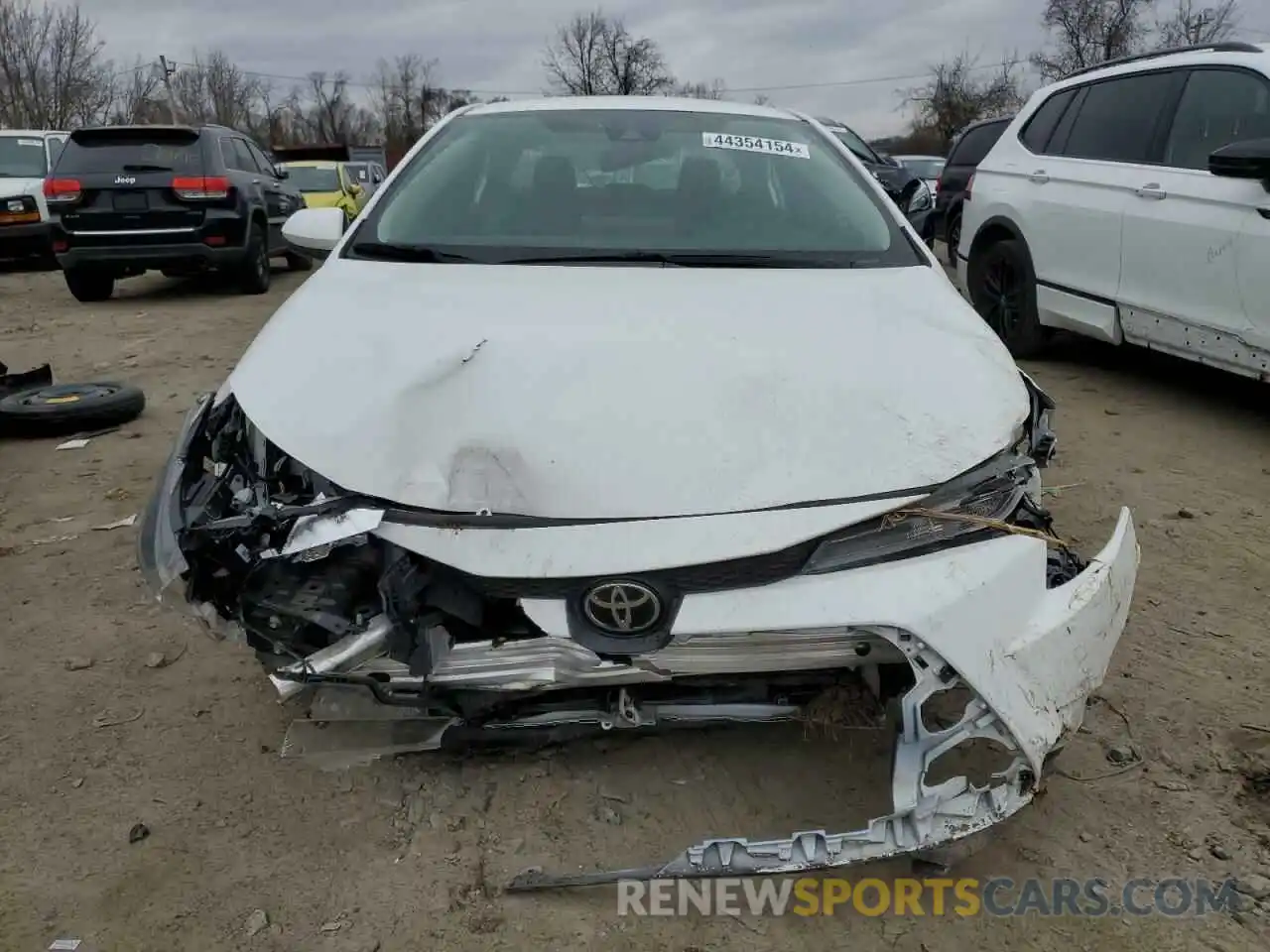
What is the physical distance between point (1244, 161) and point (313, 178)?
11.8 meters

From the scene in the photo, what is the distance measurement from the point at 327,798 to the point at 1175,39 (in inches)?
1617

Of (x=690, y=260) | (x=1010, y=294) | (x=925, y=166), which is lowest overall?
(x=1010, y=294)

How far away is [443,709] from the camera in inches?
80.7

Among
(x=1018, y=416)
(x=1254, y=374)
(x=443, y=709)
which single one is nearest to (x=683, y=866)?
(x=443, y=709)

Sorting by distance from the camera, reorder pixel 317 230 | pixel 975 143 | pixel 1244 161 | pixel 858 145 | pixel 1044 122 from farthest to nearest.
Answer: pixel 858 145 → pixel 975 143 → pixel 1044 122 → pixel 1244 161 → pixel 317 230

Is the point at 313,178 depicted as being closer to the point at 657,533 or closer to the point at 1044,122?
the point at 1044,122

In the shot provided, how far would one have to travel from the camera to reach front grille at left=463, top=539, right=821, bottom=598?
175 cm

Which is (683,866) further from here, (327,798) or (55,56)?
(55,56)

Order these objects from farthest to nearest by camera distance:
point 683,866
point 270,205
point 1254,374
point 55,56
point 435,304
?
1. point 55,56
2. point 270,205
3. point 1254,374
4. point 435,304
5. point 683,866

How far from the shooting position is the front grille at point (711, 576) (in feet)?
5.74

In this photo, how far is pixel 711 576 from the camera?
1759 millimetres

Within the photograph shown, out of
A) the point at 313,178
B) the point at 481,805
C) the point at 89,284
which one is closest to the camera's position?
the point at 481,805

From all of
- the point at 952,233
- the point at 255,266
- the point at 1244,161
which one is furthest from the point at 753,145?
the point at 255,266

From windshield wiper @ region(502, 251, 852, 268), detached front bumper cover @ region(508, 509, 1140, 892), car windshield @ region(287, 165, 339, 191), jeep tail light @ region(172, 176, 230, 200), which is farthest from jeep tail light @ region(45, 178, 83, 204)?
detached front bumper cover @ region(508, 509, 1140, 892)
